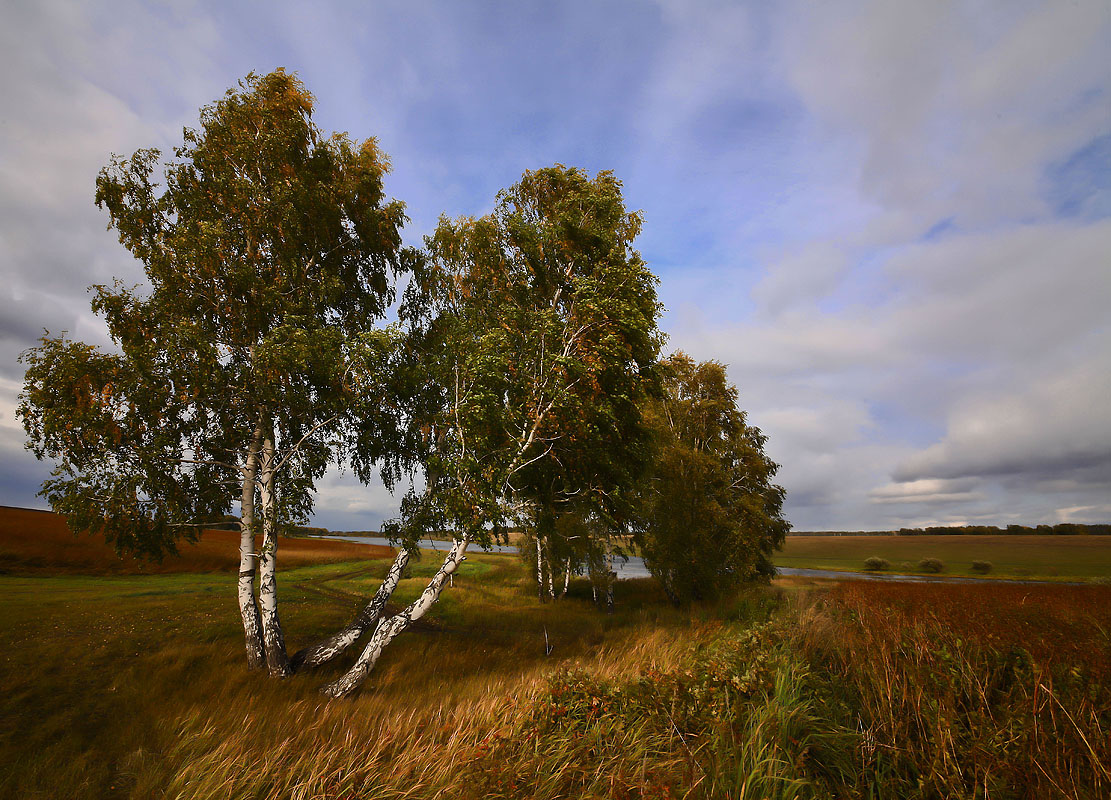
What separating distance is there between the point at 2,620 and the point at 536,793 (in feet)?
66.1

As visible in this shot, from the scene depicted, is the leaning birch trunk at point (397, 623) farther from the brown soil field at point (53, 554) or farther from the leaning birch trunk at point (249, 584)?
the brown soil field at point (53, 554)

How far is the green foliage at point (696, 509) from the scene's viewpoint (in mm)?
23344

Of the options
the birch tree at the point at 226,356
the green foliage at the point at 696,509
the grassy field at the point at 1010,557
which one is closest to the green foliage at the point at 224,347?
the birch tree at the point at 226,356

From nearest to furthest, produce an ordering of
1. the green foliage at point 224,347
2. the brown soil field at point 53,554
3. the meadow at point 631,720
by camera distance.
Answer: the meadow at point 631,720
the green foliage at point 224,347
the brown soil field at point 53,554

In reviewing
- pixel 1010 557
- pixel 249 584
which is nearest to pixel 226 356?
pixel 249 584

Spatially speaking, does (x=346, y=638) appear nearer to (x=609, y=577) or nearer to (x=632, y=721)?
(x=632, y=721)

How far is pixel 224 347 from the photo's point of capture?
37.8 ft

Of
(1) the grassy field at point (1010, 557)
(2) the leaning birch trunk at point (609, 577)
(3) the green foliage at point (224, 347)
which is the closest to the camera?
(3) the green foliage at point (224, 347)

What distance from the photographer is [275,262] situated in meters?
13.3

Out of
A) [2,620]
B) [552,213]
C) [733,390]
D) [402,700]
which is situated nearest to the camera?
[402,700]

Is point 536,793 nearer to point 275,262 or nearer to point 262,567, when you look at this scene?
point 262,567

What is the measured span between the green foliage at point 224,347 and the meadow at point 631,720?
167 inches

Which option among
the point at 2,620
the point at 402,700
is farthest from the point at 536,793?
the point at 2,620

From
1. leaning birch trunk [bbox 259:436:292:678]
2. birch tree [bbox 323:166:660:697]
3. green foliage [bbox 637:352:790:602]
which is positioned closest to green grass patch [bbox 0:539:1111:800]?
leaning birch trunk [bbox 259:436:292:678]
